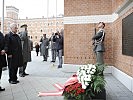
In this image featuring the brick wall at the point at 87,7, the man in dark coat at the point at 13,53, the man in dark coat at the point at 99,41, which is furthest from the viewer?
the brick wall at the point at 87,7

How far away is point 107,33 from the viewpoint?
11078 millimetres

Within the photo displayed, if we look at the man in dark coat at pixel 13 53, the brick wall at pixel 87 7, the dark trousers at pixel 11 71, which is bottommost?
the dark trousers at pixel 11 71

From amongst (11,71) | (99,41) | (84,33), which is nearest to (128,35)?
(99,41)

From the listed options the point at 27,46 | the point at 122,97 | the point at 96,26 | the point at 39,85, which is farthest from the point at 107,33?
the point at 122,97

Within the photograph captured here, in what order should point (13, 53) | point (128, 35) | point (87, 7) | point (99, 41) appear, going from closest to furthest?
point (128, 35) < point (13, 53) < point (99, 41) < point (87, 7)

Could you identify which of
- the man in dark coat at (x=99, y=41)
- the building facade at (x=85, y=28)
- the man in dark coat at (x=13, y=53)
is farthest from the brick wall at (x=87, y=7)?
the man in dark coat at (x=13, y=53)

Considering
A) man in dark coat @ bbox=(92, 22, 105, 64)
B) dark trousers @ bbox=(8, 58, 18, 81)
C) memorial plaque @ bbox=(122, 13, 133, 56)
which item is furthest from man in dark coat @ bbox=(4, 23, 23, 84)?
memorial plaque @ bbox=(122, 13, 133, 56)

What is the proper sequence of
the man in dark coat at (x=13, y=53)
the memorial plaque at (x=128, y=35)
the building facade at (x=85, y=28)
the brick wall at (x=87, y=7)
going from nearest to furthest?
the memorial plaque at (x=128, y=35), the man in dark coat at (x=13, y=53), the building facade at (x=85, y=28), the brick wall at (x=87, y=7)

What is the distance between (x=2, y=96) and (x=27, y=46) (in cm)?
376

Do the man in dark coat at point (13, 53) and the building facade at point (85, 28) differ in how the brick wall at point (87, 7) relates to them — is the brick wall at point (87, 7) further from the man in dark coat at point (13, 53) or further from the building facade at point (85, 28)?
the man in dark coat at point (13, 53)

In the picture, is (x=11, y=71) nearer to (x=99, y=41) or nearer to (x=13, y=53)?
(x=13, y=53)

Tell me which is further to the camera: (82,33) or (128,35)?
(82,33)

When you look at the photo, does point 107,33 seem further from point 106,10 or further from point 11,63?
point 11,63

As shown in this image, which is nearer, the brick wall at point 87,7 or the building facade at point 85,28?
the building facade at point 85,28
